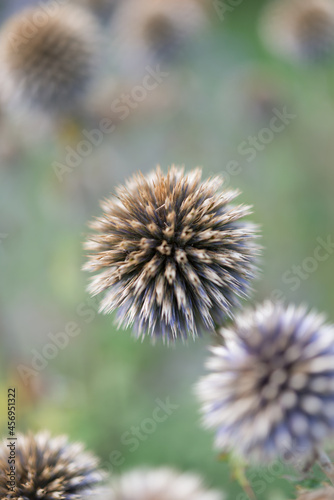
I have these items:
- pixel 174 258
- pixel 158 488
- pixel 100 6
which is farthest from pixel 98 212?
pixel 174 258

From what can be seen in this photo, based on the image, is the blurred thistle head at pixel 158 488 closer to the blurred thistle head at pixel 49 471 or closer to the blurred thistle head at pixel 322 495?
the blurred thistle head at pixel 49 471

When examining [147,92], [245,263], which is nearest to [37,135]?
[147,92]

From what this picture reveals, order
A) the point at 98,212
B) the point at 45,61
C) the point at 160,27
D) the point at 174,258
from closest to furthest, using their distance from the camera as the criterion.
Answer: the point at 174,258, the point at 45,61, the point at 98,212, the point at 160,27

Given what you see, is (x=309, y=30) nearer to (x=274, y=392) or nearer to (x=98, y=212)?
(x=98, y=212)

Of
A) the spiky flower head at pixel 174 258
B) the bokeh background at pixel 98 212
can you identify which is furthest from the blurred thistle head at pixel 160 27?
the spiky flower head at pixel 174 258

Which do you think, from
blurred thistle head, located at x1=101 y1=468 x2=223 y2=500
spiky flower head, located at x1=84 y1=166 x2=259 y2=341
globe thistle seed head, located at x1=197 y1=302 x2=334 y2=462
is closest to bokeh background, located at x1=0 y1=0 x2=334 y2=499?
blurred thistle head, located at x1=101 y1=468 x2=223 y2=500

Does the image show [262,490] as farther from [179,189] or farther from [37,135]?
[37,135]
